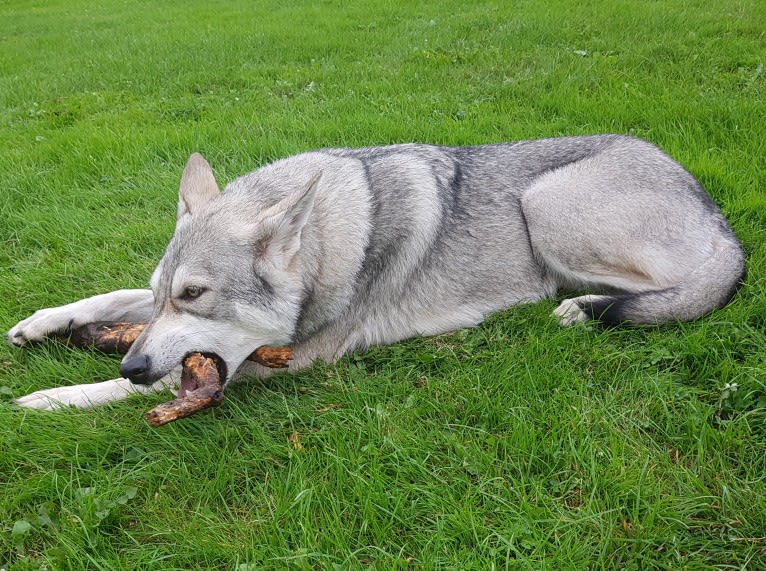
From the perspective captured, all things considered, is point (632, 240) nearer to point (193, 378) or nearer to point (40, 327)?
point (193, 378)

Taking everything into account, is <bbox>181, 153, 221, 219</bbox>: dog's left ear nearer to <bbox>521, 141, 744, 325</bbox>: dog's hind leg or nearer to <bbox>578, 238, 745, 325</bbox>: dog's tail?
<bbox>521, 141, 744, 325</bbox>: dog's hind leg

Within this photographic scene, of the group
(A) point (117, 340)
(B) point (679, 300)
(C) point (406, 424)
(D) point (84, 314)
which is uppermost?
(D) point (84, 314)

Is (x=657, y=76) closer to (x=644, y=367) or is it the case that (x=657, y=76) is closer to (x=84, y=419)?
(x=644, y=367)

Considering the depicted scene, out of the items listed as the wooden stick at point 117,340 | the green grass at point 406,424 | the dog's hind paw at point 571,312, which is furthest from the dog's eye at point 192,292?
the dog's hind paw at point 571,312

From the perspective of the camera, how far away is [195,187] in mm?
3457

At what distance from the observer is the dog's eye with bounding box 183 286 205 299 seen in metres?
2.77

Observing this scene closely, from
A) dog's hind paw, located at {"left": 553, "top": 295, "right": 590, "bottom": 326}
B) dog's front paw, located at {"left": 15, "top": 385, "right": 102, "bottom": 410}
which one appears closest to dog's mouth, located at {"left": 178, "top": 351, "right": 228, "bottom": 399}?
dog's front paw, located at {"left": 15, "top": 385, "right": 102, "bottom": 410}

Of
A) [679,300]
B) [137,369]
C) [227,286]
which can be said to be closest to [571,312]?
[679,300]

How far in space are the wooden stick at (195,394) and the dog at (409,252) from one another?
0.07 m

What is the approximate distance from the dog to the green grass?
19 centimetres

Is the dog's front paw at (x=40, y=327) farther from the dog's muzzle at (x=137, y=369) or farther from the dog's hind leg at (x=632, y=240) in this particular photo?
the dog's hind leg at (x=632, y=240)

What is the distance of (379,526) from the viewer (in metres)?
2.16

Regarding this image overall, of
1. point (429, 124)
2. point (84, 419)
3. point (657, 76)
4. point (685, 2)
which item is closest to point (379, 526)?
point (84, 419)

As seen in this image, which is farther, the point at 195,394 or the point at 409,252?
the point at 409,252
